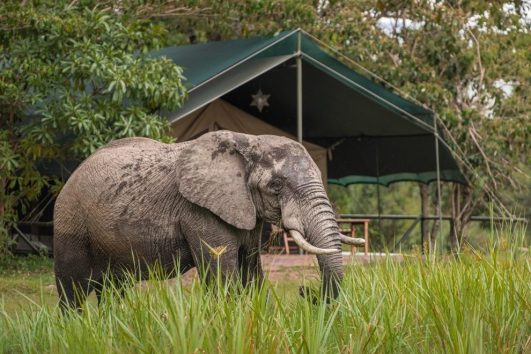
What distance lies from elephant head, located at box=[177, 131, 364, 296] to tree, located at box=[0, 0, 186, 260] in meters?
5.36

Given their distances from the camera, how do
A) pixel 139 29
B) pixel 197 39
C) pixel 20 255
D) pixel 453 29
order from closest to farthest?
pixel 139 29 → pixel 20 255 → pixel 453 29 → pixel 197 39

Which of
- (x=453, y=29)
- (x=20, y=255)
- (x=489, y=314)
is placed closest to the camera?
(x=489, y=314)

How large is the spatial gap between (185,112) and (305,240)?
6912 millimetres

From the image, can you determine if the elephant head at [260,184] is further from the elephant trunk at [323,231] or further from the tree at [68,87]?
the tree at [68,87]

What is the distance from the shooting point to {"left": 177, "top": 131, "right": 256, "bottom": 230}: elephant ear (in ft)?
24.3

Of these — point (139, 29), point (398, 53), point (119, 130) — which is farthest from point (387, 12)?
point (119, 130)

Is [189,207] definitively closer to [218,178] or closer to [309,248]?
[218,178]

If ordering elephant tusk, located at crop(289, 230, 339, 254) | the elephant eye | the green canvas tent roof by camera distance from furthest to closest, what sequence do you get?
the green canvas tent roof, the elephant eye, elephant tusk, located at crop(289, 230, 339, 254)

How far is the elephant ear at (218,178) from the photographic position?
739 centimetres

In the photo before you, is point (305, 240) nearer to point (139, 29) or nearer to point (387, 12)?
point (139, 29)

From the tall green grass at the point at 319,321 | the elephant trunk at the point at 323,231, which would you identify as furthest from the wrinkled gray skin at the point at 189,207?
the tall green grass at the point at 319,321

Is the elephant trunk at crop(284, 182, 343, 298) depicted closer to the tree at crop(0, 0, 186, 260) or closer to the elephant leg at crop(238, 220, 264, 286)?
the elephant leg at crop(238, 220, 264, 286)

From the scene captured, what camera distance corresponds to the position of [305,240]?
22.9 feet

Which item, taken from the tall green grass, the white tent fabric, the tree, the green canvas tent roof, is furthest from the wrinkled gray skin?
the white tent fabric
